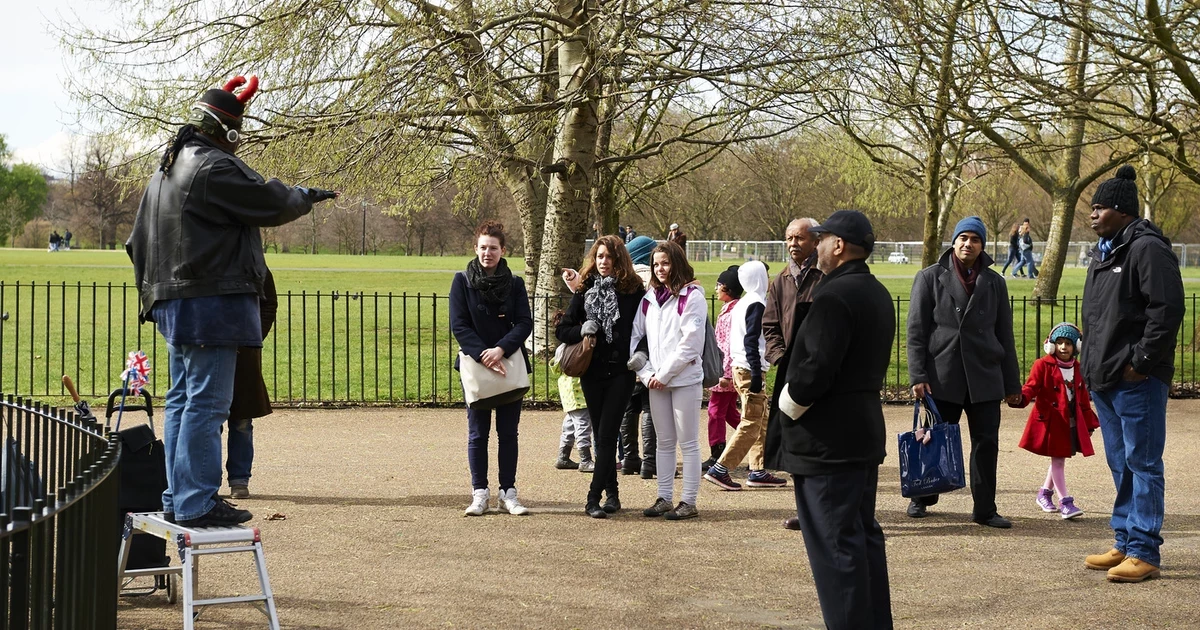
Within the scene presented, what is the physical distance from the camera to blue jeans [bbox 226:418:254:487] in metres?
7.89

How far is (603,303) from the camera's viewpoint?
25.3 feet

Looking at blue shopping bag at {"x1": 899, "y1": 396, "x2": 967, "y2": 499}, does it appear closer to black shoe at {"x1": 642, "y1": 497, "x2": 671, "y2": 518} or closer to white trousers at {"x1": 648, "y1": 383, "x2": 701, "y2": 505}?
white trousers at {"x1": 648, "y1": 383, "x2": 701, "y2": 505}

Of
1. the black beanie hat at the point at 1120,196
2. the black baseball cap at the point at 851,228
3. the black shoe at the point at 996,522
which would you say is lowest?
the black shoe at the point at 996,522

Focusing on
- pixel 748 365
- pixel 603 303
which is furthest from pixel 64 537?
pixel 748 365

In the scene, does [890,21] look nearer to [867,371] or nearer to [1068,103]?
[1068,103]

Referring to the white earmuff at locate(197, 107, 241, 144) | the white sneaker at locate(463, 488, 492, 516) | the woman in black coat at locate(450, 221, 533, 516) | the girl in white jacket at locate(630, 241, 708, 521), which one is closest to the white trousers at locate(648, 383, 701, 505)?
the girl in white jacket at locate(630, 241, 708, 521)

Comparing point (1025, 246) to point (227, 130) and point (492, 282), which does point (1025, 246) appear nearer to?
point (492, 282)

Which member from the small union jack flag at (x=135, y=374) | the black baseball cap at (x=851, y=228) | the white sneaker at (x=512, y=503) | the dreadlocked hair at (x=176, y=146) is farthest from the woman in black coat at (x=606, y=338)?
the dreadlocked hair at (x=176, y=146)

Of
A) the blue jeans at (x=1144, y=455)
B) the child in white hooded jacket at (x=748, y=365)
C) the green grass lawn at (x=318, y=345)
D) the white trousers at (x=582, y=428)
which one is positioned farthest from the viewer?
the green grass lawn at (x=318, y=345)

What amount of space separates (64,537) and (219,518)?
1895mm

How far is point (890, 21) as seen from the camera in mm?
13289

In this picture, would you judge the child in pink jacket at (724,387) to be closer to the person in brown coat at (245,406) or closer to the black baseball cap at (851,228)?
the person in brown coat at (245,406)

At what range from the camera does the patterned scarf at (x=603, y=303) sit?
7.64 m

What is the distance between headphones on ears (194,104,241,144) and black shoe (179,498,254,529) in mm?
1561
